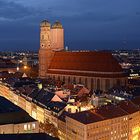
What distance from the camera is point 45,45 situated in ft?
378

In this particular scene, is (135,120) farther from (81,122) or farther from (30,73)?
(30,73)

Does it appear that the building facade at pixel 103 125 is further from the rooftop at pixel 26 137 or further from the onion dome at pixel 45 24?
the onion dome at pixel 45 24

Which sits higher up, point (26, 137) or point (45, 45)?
point (45, 45)

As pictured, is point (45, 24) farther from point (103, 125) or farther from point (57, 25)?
point (103, 125)

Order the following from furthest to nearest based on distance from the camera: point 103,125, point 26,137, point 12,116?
point 103,125, point 12,116, point 26,137

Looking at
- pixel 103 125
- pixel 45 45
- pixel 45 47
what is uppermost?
pixel 45 45

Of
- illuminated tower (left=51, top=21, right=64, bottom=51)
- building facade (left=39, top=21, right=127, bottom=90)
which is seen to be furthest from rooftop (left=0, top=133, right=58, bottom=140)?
illuminated tower (left=51, top=21, right=64, bottom=51)

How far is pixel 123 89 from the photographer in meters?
87.5

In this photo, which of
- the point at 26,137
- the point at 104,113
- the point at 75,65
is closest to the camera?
the point at 26,137

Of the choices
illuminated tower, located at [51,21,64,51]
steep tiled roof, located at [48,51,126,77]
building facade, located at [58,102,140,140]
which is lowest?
building facade, located at [58,102,140,140]

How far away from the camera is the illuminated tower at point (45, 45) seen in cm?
11456

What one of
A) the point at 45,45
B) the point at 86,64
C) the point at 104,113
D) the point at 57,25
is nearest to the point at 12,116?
the point at 104,113

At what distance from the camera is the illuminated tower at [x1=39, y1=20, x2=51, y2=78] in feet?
376

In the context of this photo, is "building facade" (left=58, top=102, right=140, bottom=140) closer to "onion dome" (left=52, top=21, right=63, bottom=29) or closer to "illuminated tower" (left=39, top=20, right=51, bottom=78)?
"illuminated tower" (left=39, top=20, right=51, bottom=78)
